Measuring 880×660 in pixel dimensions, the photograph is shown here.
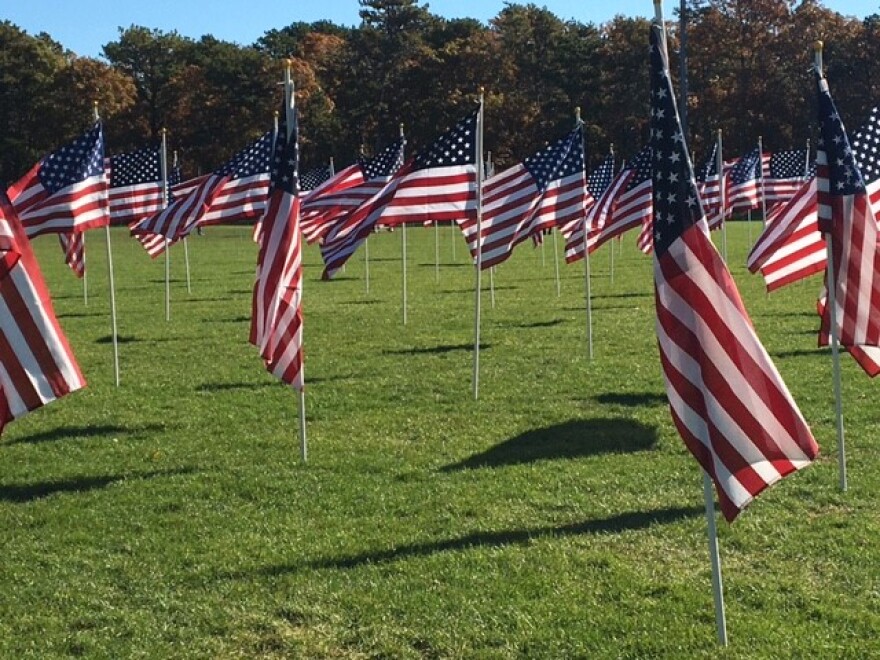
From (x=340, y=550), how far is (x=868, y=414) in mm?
6553

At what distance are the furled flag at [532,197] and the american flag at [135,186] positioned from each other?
6606mm

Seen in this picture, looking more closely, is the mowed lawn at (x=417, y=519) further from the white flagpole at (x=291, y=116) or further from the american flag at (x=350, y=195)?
the american flag at (x=350, y=195)

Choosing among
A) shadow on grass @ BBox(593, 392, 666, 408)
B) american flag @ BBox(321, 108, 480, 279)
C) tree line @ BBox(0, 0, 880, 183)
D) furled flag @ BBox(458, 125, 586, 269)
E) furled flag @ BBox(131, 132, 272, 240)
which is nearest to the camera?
shadow on grass @ BBox(593, 392, 666, 408)

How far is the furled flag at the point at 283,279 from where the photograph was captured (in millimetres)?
11195

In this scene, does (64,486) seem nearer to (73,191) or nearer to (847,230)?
(73,191)

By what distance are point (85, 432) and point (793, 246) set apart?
25.0 feet

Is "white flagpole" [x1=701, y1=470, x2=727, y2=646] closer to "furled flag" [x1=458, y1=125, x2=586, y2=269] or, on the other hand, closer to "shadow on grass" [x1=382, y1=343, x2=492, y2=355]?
"furled flag" [x1=458, y1=125, x2=586, y2=269]

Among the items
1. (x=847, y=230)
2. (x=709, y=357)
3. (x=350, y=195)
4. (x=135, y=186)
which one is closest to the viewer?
(x=709, y=357)

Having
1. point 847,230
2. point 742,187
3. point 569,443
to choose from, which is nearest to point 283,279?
point 569,443

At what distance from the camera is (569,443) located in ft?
38.7

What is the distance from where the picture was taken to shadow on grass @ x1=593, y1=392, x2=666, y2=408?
45.0 ft

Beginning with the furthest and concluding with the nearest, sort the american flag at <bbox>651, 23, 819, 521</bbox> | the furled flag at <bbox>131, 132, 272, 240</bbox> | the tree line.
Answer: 1. the tree line
2. the furled flag at <bbox>131, 132, 272, 240</bbox>
3. the american flag at <bbox>651, 23, 819, 521</bbox>

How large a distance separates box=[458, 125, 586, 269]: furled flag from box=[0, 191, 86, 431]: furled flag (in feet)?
28.7

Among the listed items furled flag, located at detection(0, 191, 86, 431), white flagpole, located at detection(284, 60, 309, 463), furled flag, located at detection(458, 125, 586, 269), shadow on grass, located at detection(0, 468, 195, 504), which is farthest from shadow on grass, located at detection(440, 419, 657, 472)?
furled flag, located at detection(0, 191, 86, 431)
